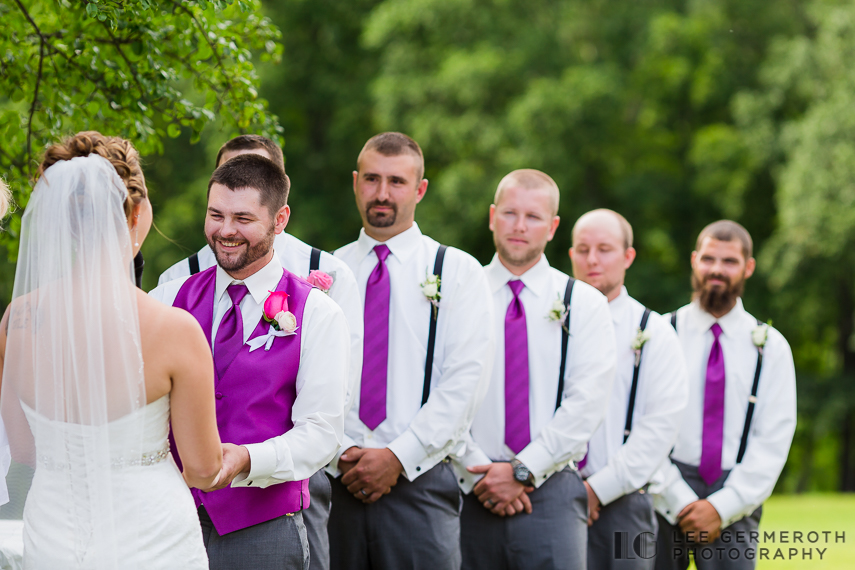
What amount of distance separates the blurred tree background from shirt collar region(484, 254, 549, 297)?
10591 mm

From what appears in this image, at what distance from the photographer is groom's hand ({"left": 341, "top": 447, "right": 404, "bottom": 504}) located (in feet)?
14.5

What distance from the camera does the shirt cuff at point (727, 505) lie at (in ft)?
18.1

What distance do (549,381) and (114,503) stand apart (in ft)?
9.35

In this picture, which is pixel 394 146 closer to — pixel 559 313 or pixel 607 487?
pixel 559 313

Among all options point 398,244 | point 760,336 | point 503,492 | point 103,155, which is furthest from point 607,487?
point 103,155

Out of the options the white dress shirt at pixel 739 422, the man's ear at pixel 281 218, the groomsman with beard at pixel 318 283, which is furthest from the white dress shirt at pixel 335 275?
the white dress shirt at pixel 739 422

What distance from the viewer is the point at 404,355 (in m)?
4.73

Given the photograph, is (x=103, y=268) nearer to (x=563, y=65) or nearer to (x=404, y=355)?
(x=404, y=355)

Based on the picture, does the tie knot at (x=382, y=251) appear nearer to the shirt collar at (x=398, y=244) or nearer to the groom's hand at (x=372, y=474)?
the shirt collar at (x=398, y=244)

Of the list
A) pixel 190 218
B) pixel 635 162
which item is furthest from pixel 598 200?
pixel 190 218

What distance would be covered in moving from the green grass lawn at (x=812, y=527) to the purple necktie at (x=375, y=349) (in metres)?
4.11

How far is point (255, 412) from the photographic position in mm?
3266

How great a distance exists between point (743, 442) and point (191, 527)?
4.08 metres

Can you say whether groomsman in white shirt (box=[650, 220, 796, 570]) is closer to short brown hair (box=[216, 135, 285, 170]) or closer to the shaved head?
the shaved head
